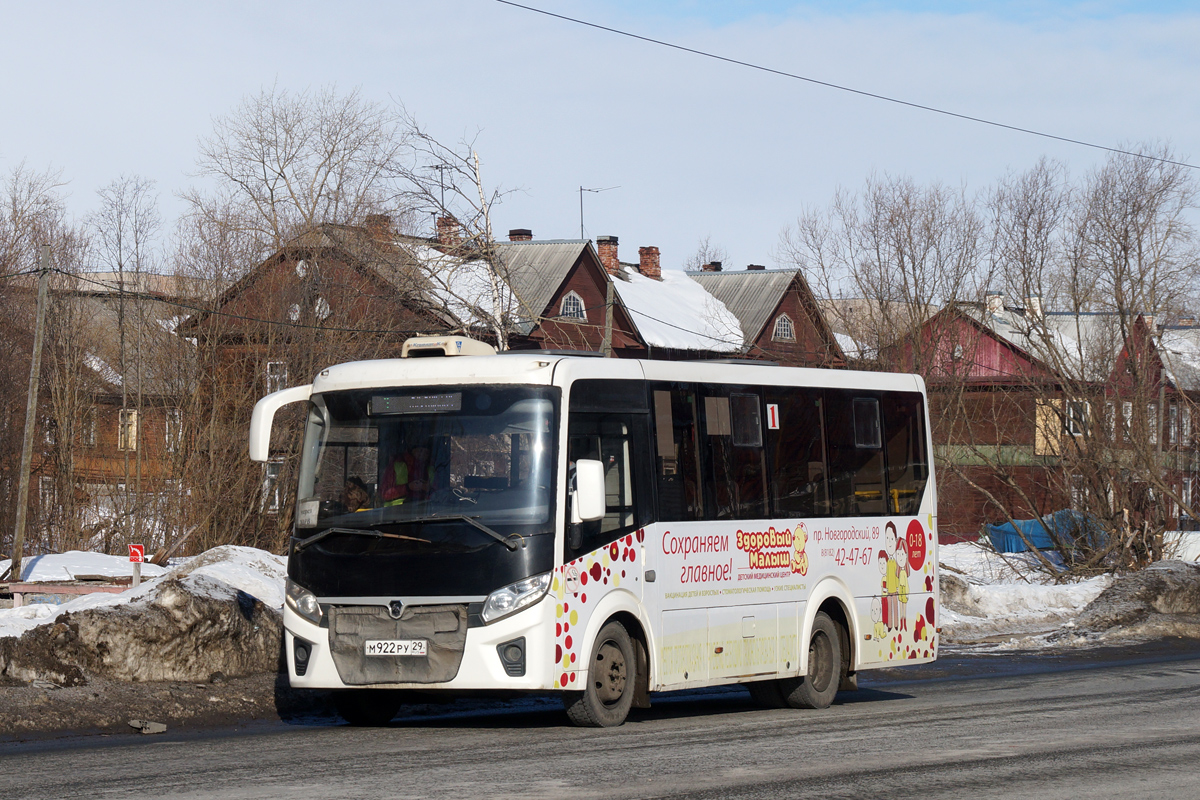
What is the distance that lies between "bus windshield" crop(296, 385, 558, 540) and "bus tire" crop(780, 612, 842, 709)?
3.85 meters

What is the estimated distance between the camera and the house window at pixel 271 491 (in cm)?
3319

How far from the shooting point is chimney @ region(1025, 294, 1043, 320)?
36500mm

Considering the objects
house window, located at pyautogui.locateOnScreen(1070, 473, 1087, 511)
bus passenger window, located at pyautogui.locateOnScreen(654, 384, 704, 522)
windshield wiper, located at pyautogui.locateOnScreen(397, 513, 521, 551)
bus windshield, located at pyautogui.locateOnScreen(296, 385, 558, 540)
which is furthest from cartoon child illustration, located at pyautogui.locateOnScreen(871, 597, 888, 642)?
house window, located at pyautogui.locateOnScreen(1070, 473, 1087, 511)

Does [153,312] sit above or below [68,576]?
above

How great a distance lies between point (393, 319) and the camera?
1500 inches

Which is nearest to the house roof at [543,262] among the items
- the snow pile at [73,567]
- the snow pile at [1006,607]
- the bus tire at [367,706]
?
the snow pile at [73,567]

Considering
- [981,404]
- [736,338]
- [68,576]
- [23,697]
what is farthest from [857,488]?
[736,338]

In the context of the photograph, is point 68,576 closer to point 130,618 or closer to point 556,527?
point 130,618

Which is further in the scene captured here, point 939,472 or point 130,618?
point 939,472

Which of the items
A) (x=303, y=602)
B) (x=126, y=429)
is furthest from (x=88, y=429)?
(x=303, y=602)

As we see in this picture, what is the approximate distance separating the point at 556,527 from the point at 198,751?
287cm

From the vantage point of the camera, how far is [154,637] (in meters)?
13.1

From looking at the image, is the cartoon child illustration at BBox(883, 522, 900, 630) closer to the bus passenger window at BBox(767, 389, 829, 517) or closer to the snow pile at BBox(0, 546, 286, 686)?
the bus passenger window at BBox(767, 389, 829, 517)

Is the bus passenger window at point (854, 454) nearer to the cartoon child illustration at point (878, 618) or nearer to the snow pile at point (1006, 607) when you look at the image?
the cartoon child illustration at point (878, 618)
